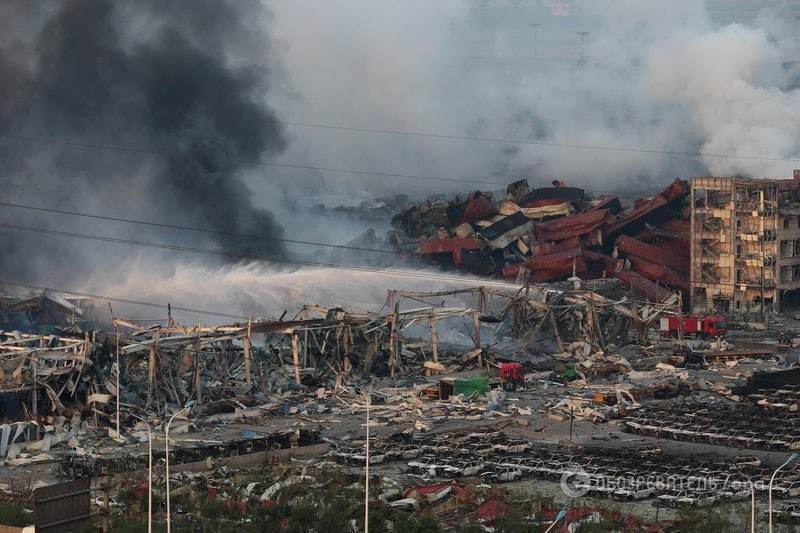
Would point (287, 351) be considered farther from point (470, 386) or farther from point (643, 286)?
point (643, 286)

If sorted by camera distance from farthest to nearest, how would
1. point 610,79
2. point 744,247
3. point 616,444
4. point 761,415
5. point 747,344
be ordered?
point 610,79 < point 744,247 < point 747,344 < point 761,415 < point 616,444

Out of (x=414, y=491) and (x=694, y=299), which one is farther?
(x=694, y=299)

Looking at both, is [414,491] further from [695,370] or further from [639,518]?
[695,370]

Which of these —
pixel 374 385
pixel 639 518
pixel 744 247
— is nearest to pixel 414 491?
pixel 639 518

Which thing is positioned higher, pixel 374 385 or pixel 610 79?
pixel 610 79

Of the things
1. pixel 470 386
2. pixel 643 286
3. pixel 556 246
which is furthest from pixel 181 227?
pixel 470 386

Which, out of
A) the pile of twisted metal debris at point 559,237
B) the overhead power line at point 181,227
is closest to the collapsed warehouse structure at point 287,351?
the pile of twisted metal debris at point 559,237

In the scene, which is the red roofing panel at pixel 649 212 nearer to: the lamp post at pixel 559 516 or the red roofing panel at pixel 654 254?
the red roofing panel at pixel 654 254

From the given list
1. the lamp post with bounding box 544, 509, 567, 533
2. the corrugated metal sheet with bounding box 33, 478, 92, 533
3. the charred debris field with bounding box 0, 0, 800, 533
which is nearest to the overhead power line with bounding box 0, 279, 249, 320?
the charred debris field with bounding box 0, 0, 800, 533
